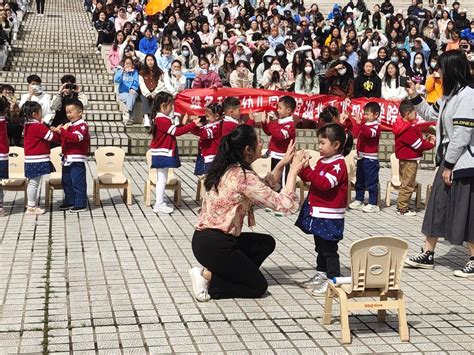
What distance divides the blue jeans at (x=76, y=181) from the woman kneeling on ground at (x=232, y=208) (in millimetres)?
4018

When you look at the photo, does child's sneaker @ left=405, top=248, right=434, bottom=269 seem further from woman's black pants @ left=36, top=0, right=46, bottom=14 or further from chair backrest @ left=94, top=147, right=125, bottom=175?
woman's black pants @ left=36, top=0, right=46, bottom=14

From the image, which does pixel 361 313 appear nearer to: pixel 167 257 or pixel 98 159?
pixel 167 257

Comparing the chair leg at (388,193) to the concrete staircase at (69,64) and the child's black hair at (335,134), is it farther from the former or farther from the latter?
the concrete staircase at (69,64)

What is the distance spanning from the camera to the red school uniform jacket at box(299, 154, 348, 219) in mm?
6918

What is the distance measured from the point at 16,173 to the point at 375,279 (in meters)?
6.33

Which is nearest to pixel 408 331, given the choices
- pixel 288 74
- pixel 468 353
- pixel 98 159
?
pixel 468 353

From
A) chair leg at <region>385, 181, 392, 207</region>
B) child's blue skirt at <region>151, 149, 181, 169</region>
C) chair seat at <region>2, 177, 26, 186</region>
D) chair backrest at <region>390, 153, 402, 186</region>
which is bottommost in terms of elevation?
chair leg at <region>385, 181, 392, 207</region>

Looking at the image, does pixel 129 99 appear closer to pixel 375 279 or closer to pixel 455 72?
pixel 455 72

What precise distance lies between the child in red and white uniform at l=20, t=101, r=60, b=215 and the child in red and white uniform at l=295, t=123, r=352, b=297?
175 inches

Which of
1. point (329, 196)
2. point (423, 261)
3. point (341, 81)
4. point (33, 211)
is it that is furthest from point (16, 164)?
point (341, 81)

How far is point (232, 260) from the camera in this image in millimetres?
6707

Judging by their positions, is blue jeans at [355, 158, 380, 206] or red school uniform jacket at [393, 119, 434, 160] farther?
blue jeans at [355, 158, 380, 206]

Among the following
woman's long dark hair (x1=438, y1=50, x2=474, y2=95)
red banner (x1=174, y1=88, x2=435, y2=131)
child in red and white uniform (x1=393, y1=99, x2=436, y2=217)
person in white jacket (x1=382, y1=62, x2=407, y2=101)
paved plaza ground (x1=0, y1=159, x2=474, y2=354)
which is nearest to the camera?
paved plaza ground (x1=0, y1=159, x2=474, y2=354)

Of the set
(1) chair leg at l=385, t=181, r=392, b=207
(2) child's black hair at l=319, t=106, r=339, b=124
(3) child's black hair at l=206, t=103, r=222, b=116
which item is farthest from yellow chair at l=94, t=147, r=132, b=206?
(1) chair leg at l=385, t=181, r=392, b=207
